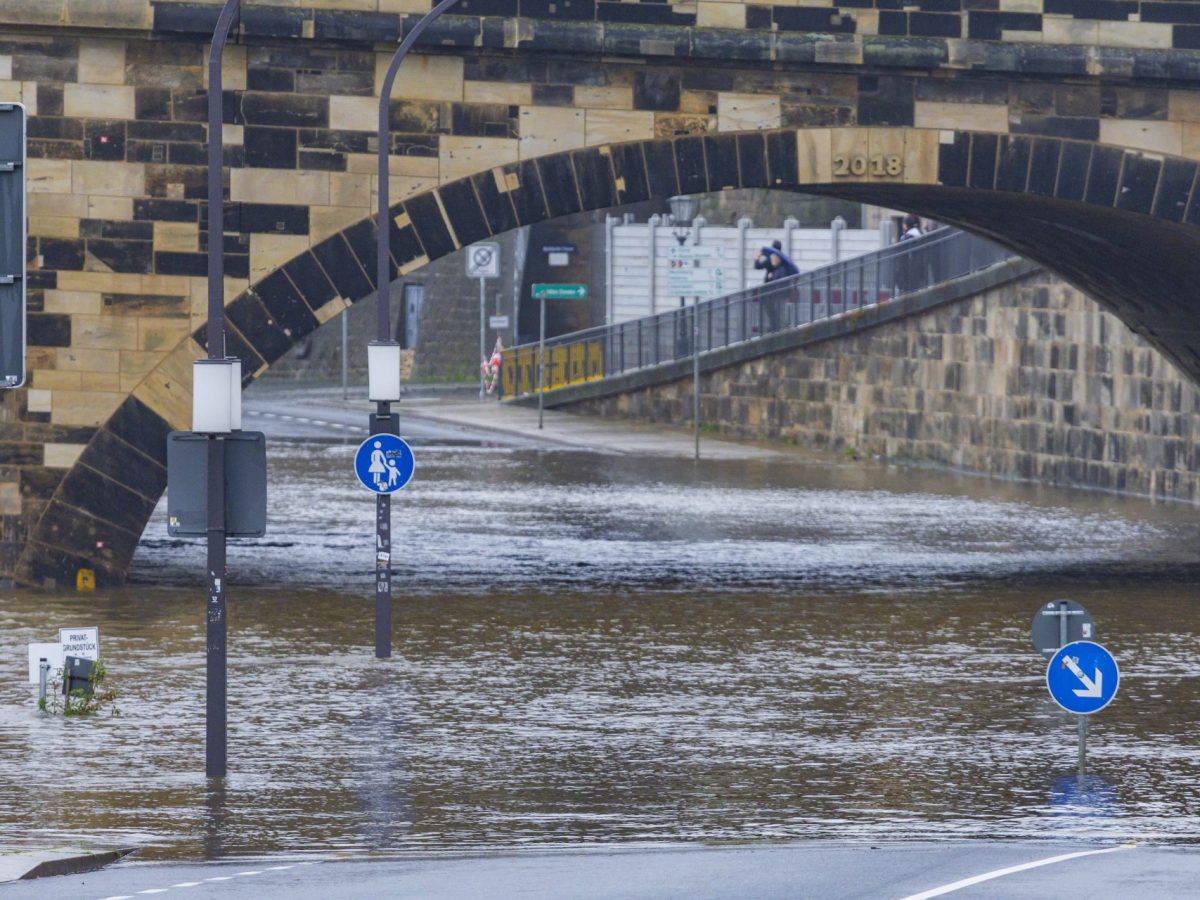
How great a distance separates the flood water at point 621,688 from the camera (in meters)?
14.2

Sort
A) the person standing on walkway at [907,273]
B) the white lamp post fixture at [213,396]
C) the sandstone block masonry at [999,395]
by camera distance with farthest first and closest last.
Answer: the person standing on walkway at [907,273]
the sandstone block masonry at [999,395]
the white lamp post fixture at [213,396]

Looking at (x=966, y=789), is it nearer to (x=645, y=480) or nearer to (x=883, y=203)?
(x=883, y=203)

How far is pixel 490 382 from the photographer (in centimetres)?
6047

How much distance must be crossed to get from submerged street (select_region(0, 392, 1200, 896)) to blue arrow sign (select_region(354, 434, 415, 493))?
4.64ft

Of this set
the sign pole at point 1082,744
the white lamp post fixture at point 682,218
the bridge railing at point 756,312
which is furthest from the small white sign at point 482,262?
the sign pole at point 1082,744

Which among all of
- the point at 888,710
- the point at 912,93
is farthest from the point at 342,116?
the point at 888,710

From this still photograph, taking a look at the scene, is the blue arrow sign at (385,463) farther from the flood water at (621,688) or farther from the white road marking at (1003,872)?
the white road marking at (1003,872)

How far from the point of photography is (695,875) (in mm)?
12047

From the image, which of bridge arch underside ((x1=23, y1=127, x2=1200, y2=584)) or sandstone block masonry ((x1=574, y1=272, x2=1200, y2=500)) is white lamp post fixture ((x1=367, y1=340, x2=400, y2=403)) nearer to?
bridge arch underside ((x1=23, y1=127, x2=1200, y2=584))

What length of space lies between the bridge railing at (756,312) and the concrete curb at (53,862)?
29.4 meters

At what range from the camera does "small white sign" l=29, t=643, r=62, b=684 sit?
58.3 feet

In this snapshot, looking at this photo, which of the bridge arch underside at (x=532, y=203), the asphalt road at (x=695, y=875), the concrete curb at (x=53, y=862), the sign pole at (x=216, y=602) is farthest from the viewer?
the bridge arch underside at (x=532, y=203)

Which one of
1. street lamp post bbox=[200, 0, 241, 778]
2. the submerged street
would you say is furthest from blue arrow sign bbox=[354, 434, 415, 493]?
street lamp post bbox=[200, 0, 241, 778]

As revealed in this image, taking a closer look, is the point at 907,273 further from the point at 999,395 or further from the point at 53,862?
the point at 53,862
